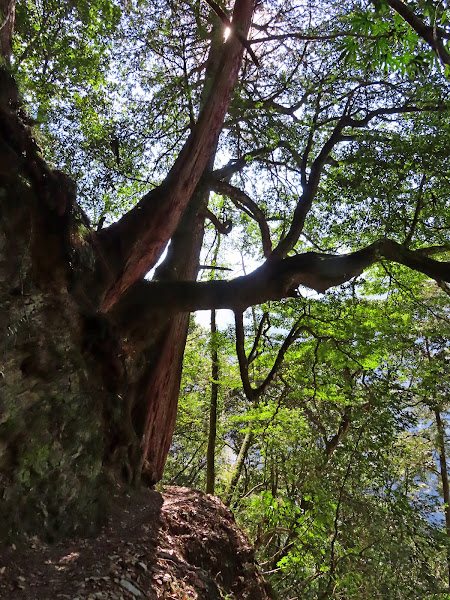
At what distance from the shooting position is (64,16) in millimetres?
5863

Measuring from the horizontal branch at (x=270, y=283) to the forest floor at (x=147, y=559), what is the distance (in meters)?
2.37

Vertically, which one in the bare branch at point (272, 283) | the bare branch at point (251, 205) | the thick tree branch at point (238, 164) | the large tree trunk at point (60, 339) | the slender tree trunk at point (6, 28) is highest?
the thick tree branch at point (238, 164)

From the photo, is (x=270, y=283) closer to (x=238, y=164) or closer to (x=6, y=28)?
(x=238, y=164)

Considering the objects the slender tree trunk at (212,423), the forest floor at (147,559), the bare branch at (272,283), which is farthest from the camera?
the slender tree trunk at (212,423)

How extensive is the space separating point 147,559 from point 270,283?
3.16m

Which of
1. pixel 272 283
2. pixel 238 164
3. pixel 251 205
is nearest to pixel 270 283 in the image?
pixel 272 283

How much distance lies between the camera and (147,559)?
126 inches

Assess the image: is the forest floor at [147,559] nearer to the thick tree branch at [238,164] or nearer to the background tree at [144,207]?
the background tree at [144,207]

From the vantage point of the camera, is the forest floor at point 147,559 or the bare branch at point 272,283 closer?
the forest floor at point 147,559

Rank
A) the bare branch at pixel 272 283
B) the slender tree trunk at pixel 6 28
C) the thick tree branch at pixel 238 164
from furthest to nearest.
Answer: the thick tree branch at pixel 238 164, the bare branch at pixel 272 283, the slender tree trunk at pixel 6 28

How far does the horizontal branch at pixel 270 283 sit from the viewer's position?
14.9 feet

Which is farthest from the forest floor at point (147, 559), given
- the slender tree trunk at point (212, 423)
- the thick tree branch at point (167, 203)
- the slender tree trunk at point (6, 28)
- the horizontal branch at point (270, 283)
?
the slender tree trunk at point (6, 28)

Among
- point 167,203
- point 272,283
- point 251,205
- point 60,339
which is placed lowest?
point 60,339

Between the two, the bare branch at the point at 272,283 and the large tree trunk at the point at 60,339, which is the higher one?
the bare branch at the point at 272,283
